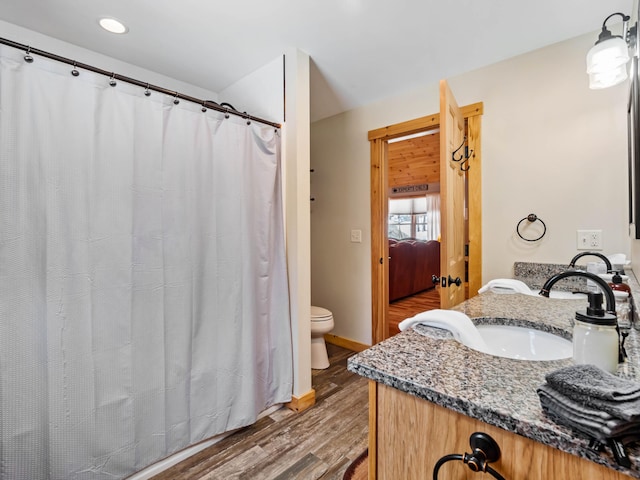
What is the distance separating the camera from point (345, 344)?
3117 mm

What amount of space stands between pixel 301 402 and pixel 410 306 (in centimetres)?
285

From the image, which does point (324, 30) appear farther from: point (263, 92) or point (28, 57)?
point (28, 57)

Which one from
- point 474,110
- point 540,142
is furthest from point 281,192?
point 540,142

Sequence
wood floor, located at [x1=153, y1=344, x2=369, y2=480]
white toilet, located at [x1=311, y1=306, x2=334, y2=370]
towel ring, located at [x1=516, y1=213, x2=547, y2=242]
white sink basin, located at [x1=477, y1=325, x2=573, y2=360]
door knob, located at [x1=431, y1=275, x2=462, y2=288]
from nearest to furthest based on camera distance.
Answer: white sink basin, located at [x1=477, y1=325, x2=573, y2=360]
wood floor, located at [x1=153, y1=344, x2=369, y2=480]
door knob, located at [x1=431, y1=275, x2=462, y2=288]
towel ring, located at [x1=516, y1=213, x2=547, y2=242]
white toilet, located at [x1=311, y1=306, x2=334, y2=370]

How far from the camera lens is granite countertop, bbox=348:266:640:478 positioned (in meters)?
0.48

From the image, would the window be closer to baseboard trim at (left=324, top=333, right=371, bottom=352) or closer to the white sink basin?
baseboard trim at (left=324, top=333, right=371, bottom=352)

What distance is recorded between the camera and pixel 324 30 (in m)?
1.85

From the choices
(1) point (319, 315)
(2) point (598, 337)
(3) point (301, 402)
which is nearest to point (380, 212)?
(1) point (319, 315)

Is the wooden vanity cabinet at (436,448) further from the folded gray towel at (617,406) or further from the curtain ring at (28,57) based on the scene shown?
the curtain ring at (28,57)

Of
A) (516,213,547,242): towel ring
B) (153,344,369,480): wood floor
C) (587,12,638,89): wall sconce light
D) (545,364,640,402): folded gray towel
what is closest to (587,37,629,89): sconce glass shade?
(587,12,638,89): wall sconce light

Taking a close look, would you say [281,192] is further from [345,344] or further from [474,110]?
[345,344]

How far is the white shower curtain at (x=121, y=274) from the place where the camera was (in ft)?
3.86

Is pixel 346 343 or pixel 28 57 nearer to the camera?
pixel 28 57

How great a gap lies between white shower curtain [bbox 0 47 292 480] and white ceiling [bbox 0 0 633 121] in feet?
1.84
